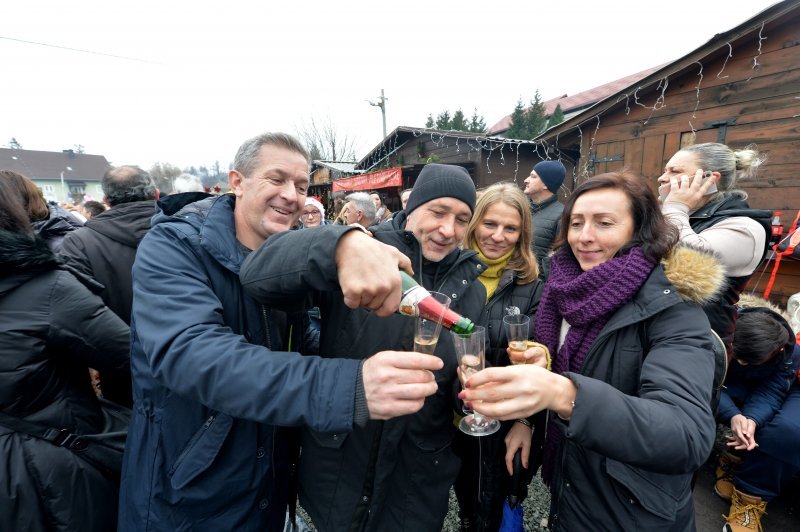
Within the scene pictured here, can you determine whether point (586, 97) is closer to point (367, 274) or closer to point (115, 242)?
point (115, 242)

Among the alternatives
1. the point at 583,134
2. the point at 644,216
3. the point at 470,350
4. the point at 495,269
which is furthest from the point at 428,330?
the point at 583,134

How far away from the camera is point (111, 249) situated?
281 centimetres

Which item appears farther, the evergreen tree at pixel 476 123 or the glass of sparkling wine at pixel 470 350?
the evergreen tree at pixel 476 123

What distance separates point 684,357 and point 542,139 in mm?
9619

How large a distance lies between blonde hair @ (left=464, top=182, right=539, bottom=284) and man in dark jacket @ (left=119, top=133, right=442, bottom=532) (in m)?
1.58

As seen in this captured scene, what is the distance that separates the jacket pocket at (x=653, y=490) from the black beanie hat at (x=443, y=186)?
155 centimetres

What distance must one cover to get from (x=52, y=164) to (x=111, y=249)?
242 feet

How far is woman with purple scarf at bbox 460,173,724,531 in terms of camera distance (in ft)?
3.63

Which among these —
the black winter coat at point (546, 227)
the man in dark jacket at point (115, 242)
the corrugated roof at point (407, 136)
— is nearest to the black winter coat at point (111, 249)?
the man in dark jacket at point (115, 242)

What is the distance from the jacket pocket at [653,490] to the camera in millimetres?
1531

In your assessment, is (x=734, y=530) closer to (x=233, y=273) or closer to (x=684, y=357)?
(x=684, y=357)

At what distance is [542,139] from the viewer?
9.67 metres

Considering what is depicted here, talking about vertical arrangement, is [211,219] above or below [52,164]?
below

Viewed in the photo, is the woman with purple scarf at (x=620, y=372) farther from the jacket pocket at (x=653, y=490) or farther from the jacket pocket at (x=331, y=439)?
the jacket pocket at (x=331, y=439)
